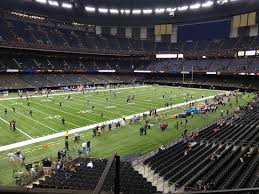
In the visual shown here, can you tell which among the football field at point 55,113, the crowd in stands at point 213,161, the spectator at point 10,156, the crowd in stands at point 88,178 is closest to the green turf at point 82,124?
the football field at point 55,113

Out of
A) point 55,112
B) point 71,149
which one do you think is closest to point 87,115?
point 55,112

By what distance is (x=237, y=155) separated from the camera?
17.7m

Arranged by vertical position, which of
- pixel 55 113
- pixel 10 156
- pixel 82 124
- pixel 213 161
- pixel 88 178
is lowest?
pixel 10 156

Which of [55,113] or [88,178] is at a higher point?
[55,113]

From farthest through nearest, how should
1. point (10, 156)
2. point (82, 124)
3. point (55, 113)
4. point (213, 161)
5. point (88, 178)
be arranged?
point (55, 113)
point (82, 124)
point (10, 156)
point (213, 161)
point (88, 178)

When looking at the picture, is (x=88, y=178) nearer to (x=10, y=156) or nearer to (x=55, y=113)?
(x=10, y=156)

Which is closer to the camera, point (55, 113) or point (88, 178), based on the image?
point (88, 178)

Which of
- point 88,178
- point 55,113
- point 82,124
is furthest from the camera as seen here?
point 55,113

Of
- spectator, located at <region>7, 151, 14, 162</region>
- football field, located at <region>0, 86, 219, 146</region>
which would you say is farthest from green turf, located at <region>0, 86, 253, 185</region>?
spectator, located at <region>7, 151, 14, 162</region>

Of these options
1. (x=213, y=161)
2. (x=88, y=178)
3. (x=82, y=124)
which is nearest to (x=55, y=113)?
(x=82, y=124)

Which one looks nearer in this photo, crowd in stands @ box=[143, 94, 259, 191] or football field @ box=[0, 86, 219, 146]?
crowd in stands @ box=[143, 94, 259, 191]

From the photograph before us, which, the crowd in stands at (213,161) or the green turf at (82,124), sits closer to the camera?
the crowd in stands at (213,161)

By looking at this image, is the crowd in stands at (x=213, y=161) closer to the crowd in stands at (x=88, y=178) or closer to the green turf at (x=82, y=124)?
the crowd in stands at (x=88, y=178)

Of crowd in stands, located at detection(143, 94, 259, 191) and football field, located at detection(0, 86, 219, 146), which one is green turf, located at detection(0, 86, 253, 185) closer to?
football field, located at detection(0, 86, 219, 146)
